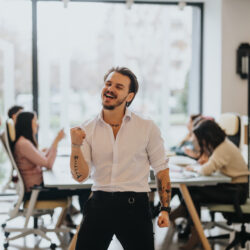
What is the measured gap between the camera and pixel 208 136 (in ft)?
12.4

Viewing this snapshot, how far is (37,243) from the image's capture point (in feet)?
13.4

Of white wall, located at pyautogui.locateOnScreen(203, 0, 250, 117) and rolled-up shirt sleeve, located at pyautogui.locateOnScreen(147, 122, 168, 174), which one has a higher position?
white wall, located at pyautogui.locateOnScreen(203, 0, 250, 117)

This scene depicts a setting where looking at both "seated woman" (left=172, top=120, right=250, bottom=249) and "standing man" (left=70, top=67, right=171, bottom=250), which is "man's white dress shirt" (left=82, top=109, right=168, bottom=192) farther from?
"seated woman" (left=172, top=120, right=250, bottom=249)

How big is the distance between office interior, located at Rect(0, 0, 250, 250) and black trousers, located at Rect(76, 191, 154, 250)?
3565mm

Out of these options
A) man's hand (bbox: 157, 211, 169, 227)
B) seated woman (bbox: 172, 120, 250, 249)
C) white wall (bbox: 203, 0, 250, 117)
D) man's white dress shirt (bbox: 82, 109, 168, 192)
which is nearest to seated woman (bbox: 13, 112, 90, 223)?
seated woman (bbox: 172, 120, 250, 249)

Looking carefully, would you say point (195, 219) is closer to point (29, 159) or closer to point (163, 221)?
point (29, 159)

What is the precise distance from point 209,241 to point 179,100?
2.66 metres

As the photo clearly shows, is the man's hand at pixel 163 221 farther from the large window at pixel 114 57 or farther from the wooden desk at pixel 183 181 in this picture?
the large window at pixel 114 57

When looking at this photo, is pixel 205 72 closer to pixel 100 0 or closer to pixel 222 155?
pixel 100 0

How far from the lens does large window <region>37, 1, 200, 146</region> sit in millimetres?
5926

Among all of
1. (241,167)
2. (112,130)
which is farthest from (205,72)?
(112,130)

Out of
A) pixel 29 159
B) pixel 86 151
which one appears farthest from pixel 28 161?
pixel 86 151

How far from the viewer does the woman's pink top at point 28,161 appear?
3.77 meters

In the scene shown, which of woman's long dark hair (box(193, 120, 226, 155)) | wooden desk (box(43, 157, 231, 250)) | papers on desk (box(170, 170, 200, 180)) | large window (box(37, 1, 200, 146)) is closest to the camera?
wooden desk (box(43, 157, 231, 250))
